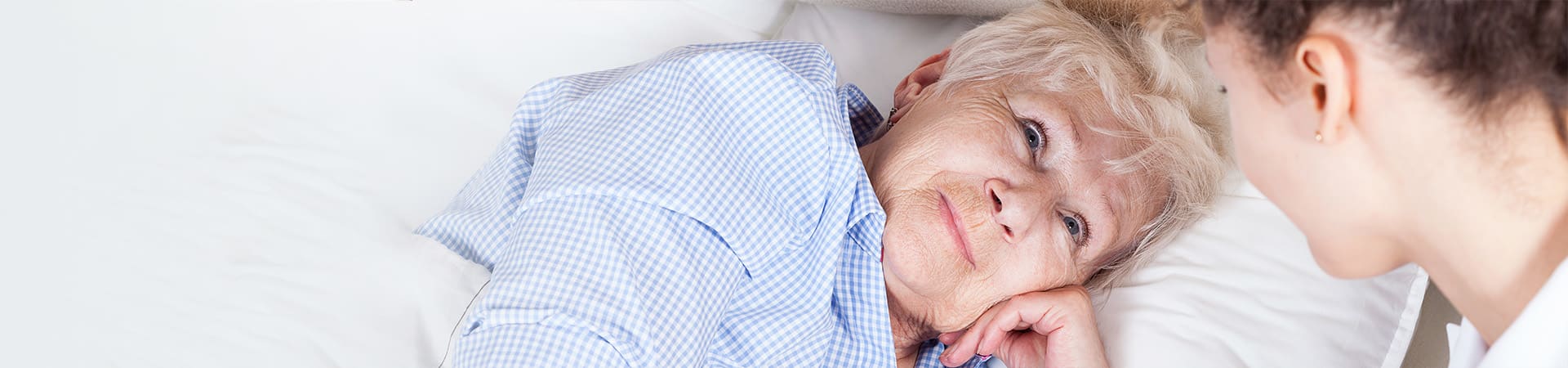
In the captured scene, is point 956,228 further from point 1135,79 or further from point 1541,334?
point 1541,334

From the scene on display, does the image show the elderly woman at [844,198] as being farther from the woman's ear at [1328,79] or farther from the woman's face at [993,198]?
the woman's ear at [1328,79]

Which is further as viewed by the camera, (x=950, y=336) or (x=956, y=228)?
(x=950, y=336)

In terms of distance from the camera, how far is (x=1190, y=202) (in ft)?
5.33

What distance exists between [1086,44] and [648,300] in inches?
30.7

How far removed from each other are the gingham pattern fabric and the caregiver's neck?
690 mm

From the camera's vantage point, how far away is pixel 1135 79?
157 cm

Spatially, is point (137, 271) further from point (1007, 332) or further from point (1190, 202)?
point (1190, 202)

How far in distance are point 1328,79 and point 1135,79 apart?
2.55 feet

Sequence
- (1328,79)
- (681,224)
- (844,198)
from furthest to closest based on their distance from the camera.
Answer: (844,198), (681,224), (1328,79)

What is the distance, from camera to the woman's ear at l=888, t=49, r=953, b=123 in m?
1.67

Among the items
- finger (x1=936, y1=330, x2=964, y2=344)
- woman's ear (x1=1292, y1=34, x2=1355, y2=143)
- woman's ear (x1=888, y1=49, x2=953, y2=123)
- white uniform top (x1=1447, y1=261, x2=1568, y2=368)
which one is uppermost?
woman's ear (x1=1292, y1=34, x2=1355, y2=143)

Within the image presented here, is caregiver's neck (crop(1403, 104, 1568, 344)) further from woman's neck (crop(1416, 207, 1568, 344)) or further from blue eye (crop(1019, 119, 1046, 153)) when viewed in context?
blue eye (crop(1019, 119, 1046, 153))

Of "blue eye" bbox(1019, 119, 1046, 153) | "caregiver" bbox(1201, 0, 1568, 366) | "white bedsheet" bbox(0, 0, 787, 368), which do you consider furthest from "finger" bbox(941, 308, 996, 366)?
"white bedsheet" bbox(0, 0, 787, 368)

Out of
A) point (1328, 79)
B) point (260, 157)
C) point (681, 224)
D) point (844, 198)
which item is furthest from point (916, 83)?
point (260, 157)
